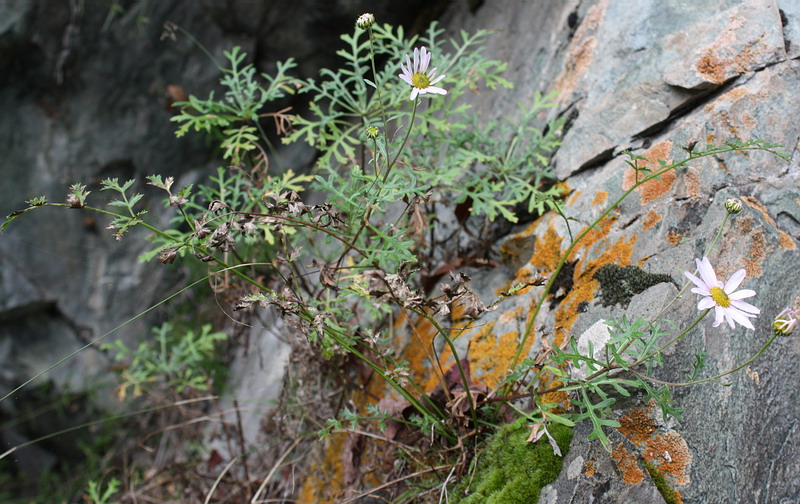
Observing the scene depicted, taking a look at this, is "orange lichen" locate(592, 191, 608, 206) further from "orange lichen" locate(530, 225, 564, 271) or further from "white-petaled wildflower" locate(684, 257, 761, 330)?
"white-petaled wildflower" locate(684, 257, 761, 330)

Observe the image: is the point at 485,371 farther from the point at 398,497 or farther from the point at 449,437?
the point at 398,497

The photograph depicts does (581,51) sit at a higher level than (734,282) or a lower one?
higher

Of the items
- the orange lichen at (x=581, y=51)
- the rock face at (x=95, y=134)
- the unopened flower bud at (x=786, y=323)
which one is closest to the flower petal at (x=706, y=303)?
the unopened flower bud at (x=786, y=323)

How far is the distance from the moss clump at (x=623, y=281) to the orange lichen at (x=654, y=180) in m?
0.28

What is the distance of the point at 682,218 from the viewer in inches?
79.2

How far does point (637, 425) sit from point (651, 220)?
0.70m

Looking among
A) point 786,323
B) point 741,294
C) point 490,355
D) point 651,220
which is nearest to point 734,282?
point 741,294

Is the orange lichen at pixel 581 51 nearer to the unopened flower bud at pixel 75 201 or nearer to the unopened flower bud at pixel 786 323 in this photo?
the unopened flower bud at pixel 786 323

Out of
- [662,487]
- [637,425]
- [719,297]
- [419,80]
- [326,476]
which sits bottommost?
[326,476]

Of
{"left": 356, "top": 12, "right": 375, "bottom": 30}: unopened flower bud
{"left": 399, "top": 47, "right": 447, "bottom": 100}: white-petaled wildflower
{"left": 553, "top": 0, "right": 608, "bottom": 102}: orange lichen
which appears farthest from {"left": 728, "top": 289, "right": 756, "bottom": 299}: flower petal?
{"left": 553, "top": 0, "right": 608, "bottom": 102}: orange lichen

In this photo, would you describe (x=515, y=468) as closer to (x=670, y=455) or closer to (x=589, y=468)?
(x=589, y=468)

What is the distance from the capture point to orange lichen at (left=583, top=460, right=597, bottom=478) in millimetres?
1717

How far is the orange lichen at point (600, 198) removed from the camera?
7.53 ft

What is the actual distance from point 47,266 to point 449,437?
3448 mm
